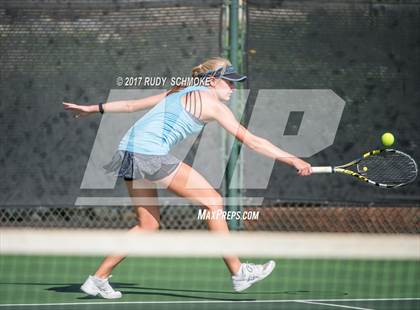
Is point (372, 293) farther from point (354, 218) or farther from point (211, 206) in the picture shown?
point (354, 218)

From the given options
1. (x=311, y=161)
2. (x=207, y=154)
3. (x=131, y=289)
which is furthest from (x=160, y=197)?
(x=131, y=289)

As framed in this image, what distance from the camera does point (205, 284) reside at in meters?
7.95

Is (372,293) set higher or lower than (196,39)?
lower

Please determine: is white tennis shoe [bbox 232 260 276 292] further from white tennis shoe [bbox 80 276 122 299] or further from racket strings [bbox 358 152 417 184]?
racket strings [bbox 358 152 417 184]

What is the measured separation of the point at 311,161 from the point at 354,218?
2.37 feet

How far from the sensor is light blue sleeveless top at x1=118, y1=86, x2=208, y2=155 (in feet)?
23.0

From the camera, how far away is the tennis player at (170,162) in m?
6.86

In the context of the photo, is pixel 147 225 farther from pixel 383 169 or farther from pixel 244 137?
pixel 383 169

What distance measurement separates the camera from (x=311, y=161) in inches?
398

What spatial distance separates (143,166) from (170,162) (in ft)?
0.61

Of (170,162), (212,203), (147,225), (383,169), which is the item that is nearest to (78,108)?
(170,162)
